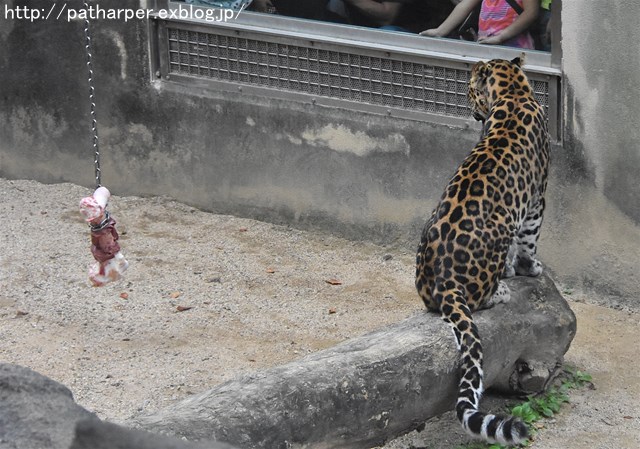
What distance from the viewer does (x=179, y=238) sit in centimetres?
824

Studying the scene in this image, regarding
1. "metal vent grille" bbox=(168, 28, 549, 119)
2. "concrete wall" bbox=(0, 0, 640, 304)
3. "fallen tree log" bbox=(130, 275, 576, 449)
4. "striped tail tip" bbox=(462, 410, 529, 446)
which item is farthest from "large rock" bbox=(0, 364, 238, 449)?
"metal vent grille" bbox=(168, 28, 549, 119)

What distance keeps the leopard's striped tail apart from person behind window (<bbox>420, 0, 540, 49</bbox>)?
2.47 meters

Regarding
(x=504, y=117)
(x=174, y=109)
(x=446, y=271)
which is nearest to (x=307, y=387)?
(x=446, y=271)

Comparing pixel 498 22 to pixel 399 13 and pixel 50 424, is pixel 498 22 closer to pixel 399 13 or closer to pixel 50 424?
pixel 399 13

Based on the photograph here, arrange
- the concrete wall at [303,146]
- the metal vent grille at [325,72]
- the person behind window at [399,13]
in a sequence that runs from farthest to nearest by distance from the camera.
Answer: the person behind window at [399,13] < the metal vent grille at [325,72] < the concrete wall at [303,146]

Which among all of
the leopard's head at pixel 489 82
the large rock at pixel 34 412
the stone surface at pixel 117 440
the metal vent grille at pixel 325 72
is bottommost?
the metal vent grille at pixel 325 72

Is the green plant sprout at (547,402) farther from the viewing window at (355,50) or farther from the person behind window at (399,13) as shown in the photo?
the person behind window at (399,13)

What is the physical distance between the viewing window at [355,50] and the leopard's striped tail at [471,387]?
2158 millimetres

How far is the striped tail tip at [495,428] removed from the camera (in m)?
4.76

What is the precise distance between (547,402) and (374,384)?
54.0 inches

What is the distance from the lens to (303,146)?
816 centimetres

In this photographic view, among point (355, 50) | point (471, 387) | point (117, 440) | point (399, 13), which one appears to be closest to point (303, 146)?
point (355, 50)

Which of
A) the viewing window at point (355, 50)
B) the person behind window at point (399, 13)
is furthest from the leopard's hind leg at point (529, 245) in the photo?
the person behind window at point (399, 13)

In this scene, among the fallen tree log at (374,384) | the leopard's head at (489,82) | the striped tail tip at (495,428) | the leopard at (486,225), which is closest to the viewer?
the fallen tree log at (374,384)
